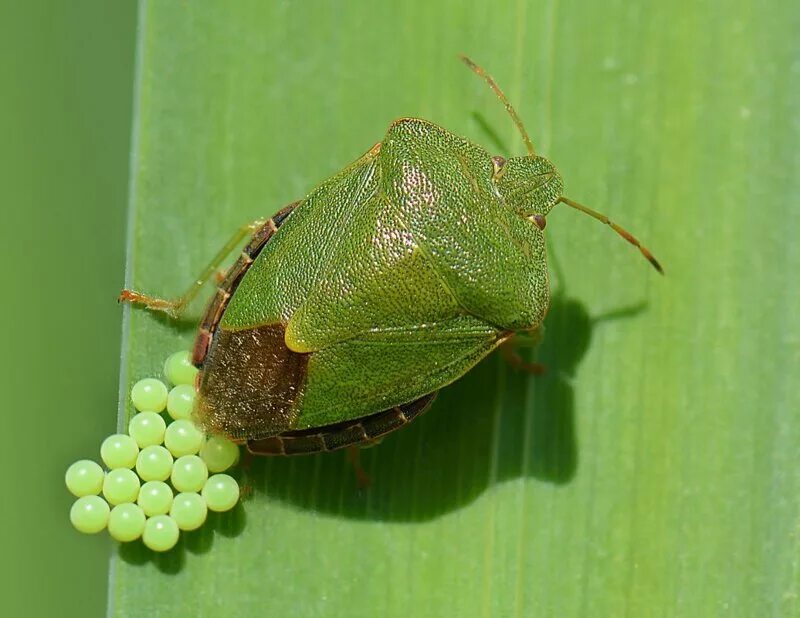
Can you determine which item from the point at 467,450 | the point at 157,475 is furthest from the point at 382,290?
the point at 157,475

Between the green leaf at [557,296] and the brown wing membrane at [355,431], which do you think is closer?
the brown wing membrane at [355,431]

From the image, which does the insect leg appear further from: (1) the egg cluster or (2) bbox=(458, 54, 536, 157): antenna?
(2) bbox=(458, 54, 536, 157): antenna

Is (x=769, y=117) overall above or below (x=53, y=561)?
above

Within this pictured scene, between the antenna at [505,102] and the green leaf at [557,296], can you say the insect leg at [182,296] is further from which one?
the antenna at [505,102]

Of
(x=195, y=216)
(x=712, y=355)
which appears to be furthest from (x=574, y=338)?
(x=195, y=216)

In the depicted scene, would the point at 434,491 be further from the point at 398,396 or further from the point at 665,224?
the point at 665,224

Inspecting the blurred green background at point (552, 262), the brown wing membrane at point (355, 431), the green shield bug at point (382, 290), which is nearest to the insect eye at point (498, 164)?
the green shield bug at point (382, 290)

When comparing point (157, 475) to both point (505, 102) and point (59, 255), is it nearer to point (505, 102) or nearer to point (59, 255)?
point (59, 255)
